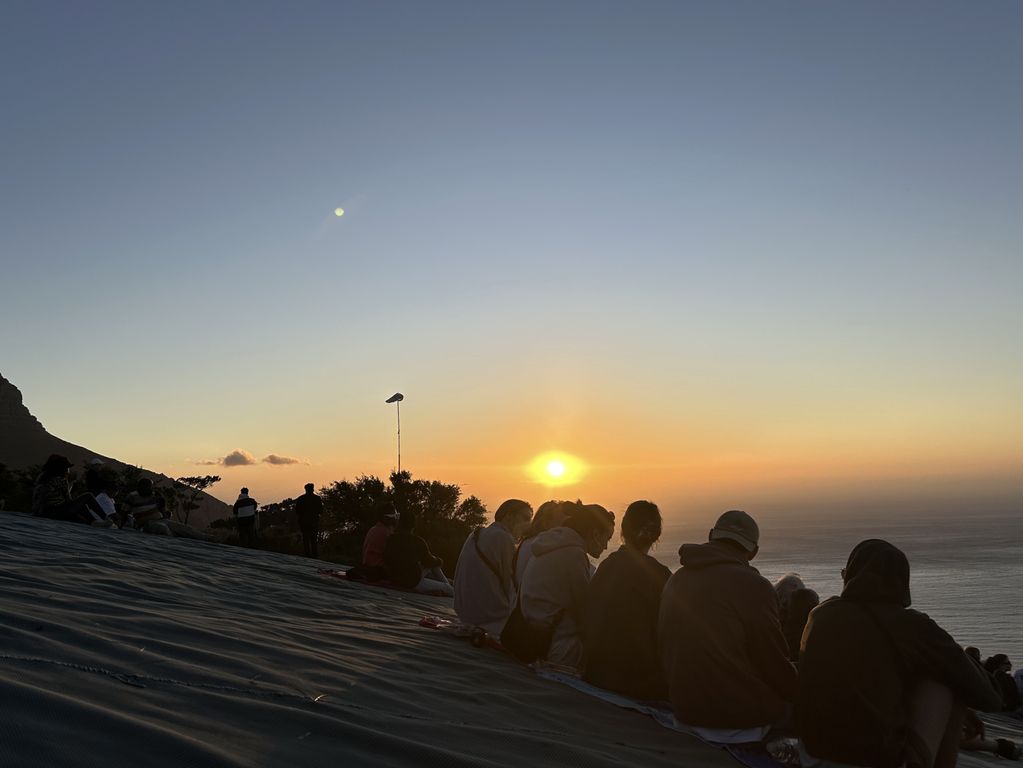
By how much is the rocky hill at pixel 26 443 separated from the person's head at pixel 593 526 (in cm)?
8279

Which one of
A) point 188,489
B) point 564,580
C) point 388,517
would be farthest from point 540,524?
point 188,489

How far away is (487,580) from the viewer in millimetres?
8273

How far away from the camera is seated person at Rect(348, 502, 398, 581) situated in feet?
42.3

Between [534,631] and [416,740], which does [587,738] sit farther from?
[534,631]

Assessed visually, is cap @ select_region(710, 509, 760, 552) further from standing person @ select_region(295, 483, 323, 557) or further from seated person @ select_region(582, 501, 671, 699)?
standing person @ select_region(295, 483, 323, 557)

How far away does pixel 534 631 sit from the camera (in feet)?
23.2

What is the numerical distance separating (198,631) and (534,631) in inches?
114

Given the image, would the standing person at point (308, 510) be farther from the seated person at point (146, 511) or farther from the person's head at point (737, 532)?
the person's head at point (737, 532)

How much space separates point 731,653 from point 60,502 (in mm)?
15606

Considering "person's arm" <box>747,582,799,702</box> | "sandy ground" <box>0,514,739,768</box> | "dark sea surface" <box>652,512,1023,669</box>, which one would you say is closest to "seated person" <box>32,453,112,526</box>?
"sandy ground" <box>0,514,739,768</box>

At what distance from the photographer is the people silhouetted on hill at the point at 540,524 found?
25.0ft

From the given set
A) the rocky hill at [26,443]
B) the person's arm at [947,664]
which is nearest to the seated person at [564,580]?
the person's arm at [947,664]

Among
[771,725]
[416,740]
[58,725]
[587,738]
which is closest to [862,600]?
[771,725]

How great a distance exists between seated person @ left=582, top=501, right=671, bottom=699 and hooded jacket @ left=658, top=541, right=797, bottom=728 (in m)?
0.86
